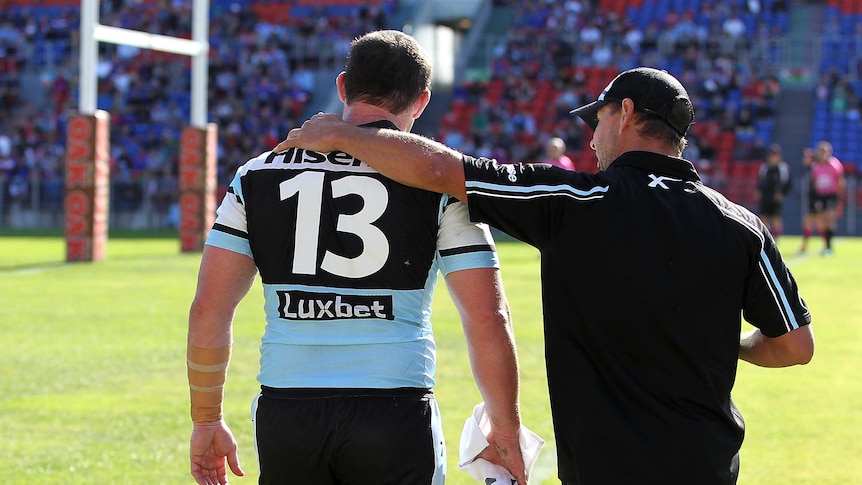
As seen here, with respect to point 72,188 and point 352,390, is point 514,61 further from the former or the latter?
point 352,390

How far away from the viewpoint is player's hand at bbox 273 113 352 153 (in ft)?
10.9

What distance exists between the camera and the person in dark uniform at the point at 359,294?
10.6 ft

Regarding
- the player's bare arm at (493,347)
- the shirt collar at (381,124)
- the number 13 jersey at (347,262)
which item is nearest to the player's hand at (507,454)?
the player's bare arm at (493,347)

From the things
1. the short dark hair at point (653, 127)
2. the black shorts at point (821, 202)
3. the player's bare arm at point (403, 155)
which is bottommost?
the black shorts at point (821, 202)

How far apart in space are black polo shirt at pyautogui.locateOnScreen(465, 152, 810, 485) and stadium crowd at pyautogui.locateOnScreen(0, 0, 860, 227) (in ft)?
95.1

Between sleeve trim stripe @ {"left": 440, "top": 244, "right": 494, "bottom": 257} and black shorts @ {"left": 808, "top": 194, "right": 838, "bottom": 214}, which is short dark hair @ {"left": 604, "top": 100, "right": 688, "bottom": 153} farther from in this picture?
black shorts @ {"left": 808, "top": 194, "right": 838, "bottom": 214}

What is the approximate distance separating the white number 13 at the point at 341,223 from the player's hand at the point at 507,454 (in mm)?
647

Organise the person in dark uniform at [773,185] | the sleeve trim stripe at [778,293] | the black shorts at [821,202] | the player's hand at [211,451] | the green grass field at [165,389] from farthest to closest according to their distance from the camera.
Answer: the person in dark uniform at [773,185]
the black shorts at [821,202]
the green grass field at [165,389]
the player's hand at [211,451]
the sleeve trim stripe at [778,293]

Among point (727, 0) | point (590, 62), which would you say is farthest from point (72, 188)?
point (727, 0)

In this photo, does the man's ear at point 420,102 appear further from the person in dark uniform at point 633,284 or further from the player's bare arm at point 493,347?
the player's bare arm at point 493,347

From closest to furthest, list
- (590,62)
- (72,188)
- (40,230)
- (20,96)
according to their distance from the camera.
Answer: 1. (72,188)
2. (40,230)
3. (590,62)
4. (20,96)

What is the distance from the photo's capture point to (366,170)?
10.8 feet

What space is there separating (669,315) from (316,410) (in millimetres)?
993

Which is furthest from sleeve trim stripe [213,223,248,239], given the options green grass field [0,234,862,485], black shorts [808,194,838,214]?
black shorts [808,194,838,214]
